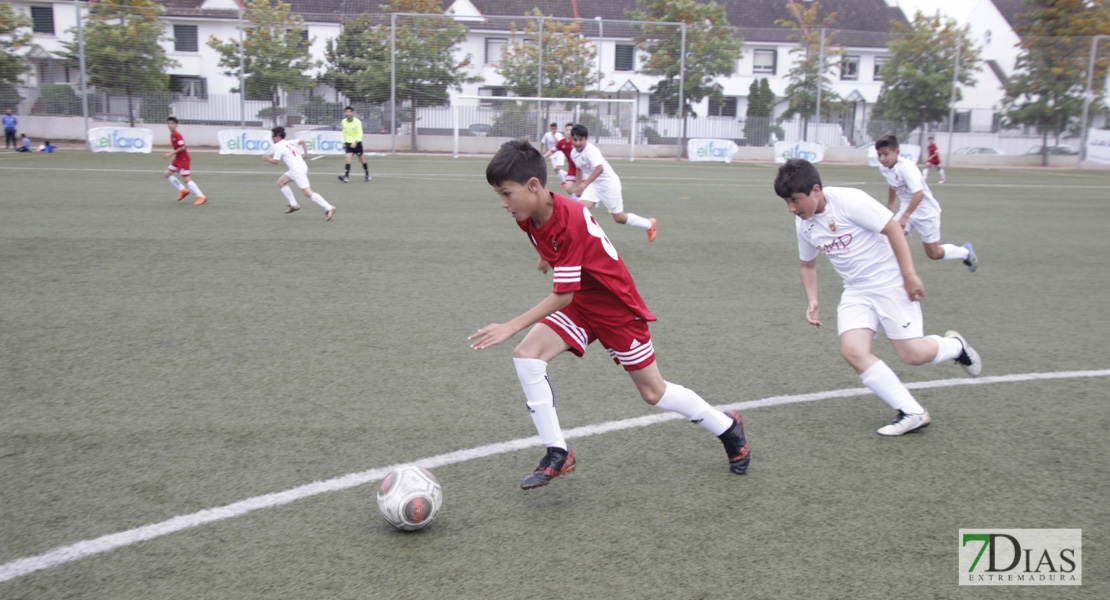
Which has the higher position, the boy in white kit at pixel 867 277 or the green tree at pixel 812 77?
the green tree at pixel 812 77

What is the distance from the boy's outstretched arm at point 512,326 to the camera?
3264 mm

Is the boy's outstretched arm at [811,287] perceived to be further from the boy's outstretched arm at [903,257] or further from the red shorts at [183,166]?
the red shorts at [183,166]

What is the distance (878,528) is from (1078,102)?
122 ft

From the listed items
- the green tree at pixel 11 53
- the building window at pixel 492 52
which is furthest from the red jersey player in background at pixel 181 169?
the building window at pixel 492 52

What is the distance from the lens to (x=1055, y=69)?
3366 cm

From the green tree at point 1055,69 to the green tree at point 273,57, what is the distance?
30294mm

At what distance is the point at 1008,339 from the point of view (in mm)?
6742

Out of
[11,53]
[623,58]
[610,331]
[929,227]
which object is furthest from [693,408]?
[623,58]

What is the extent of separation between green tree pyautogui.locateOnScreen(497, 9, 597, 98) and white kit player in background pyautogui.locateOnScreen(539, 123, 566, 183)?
2.66 m

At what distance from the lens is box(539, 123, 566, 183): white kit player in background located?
70.0 ft

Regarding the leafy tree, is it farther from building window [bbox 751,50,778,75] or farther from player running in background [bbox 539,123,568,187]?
building window [bbox 751,50,778,75]

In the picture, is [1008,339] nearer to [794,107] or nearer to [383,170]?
[383,170]

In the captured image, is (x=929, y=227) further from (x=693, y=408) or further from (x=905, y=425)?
(x=693, y=408)

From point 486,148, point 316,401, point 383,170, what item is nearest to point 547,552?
point 316,401
